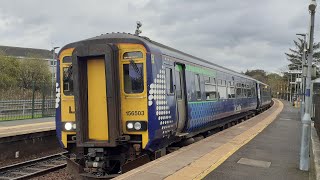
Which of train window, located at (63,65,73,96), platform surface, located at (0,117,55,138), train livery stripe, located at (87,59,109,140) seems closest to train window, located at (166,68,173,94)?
train livery stripe, located at (87,59,109,140)

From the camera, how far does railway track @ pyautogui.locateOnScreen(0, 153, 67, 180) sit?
10.5 metres

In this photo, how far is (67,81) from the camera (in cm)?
948

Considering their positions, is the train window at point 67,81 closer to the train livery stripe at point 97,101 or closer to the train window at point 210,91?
the train livery stripe at point 97,101

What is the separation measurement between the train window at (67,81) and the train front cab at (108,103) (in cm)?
59

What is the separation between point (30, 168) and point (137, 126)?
15.0ft

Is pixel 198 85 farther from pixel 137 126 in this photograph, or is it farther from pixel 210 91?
pixel 137 126

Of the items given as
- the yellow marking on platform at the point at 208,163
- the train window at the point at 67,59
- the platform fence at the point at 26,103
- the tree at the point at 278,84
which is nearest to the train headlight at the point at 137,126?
Result: the yellow marking on platform at the point at 208,163

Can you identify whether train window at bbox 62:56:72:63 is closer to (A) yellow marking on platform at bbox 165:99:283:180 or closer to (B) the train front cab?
(B) the train front cab

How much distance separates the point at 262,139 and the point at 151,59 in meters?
6.49

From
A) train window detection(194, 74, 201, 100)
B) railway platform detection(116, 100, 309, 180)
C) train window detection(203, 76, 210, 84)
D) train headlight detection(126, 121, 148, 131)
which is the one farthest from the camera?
train window detection(203, 76, 210, 84)

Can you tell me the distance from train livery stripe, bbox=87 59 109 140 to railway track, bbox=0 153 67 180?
1.89 meters

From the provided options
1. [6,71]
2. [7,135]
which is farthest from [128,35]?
[6,71]

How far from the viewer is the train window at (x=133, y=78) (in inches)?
344

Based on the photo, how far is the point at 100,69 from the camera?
8711 mm
